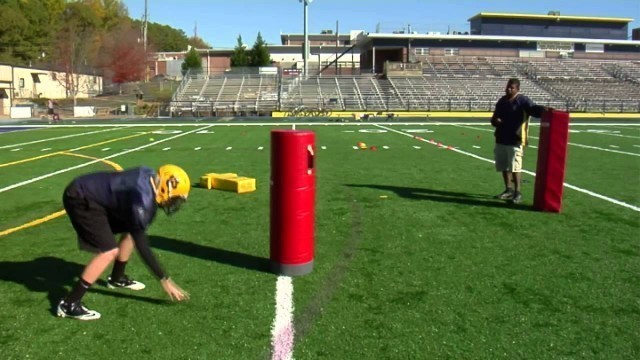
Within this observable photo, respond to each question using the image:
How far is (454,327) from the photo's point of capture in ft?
12.5

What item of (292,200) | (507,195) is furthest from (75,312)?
(507,195)

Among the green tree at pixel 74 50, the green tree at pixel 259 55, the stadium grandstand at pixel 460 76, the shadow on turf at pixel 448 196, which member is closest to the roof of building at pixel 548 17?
the stadium grandstand at pixel 460 76

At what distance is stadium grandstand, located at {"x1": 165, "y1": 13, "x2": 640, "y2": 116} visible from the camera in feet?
150

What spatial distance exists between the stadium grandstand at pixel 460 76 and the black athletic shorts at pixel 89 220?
36.7 m

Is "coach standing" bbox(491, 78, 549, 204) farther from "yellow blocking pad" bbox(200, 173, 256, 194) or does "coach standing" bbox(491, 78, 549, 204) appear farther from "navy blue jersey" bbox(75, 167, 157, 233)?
"navy blue jersey" bbox(75, 167, 157, 233)

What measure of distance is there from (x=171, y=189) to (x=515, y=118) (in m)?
5.72

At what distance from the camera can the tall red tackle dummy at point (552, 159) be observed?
7.07m

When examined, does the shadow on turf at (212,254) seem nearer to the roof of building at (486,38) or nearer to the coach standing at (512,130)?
the coach standing at (512,130)

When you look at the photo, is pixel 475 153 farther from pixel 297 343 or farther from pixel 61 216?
pixel 297 343

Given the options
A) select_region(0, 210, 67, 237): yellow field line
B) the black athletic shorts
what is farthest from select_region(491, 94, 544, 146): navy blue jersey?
select_region(0, 210, 67, 237): yellow field line

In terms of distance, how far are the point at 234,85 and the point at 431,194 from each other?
44.8 meters

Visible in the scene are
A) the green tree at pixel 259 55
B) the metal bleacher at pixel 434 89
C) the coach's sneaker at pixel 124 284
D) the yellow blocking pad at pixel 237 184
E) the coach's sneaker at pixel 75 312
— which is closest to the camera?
the coach's sneaker at pixel 75 312

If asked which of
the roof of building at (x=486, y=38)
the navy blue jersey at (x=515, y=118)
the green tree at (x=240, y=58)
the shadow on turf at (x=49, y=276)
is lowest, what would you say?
the shadow on turf at (x=49, y=276)

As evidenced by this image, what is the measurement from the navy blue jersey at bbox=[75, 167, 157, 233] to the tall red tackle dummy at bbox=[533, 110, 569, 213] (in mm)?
5256
